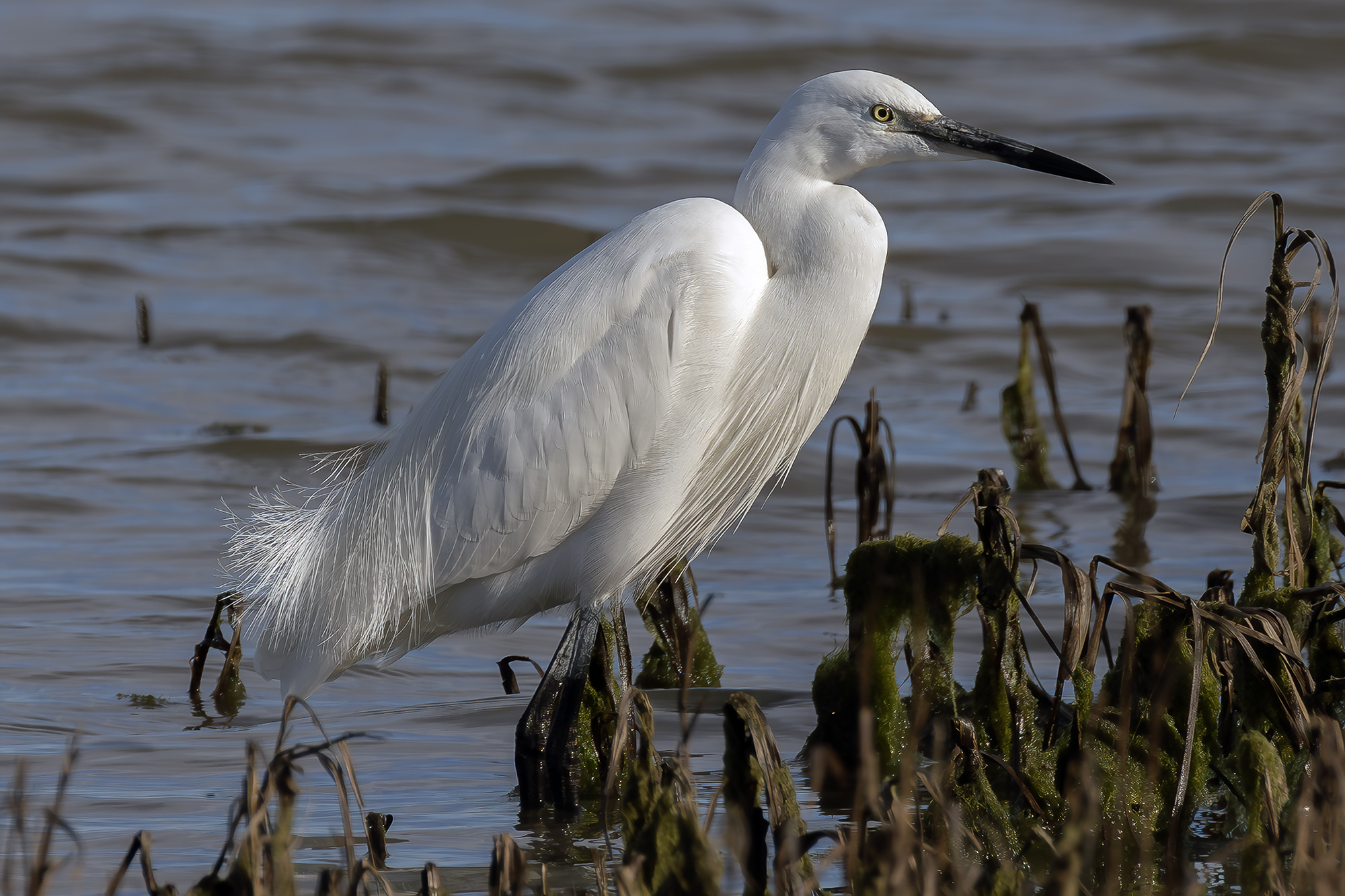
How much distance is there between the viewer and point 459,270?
12.2 m

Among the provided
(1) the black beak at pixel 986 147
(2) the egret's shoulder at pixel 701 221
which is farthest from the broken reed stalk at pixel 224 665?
(1) the black beak at pixel 986 147

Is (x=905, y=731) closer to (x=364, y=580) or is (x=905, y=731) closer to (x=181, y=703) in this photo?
(x=364, y=580)

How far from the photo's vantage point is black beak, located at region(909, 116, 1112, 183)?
4.04 m

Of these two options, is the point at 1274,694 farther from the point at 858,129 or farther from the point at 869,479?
the point at 869,479

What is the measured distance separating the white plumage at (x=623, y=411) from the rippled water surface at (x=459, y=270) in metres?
0.47

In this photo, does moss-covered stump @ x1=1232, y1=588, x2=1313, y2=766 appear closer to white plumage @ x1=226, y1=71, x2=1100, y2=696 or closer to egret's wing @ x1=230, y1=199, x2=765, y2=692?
white plumage @ x1=226, y1=71, x2=1100, y2=696

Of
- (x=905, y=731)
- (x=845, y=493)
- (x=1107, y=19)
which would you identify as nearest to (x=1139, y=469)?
(x=845, y=493)

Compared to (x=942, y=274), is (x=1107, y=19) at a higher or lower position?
higher

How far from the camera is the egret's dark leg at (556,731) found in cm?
400

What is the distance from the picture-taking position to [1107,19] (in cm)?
2014

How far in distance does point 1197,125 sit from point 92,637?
515 inches

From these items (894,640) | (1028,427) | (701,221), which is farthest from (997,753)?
(1028,427)

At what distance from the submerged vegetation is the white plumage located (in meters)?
0.25

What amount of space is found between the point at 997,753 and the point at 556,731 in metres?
1.19
